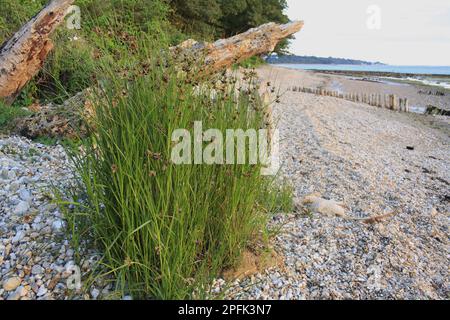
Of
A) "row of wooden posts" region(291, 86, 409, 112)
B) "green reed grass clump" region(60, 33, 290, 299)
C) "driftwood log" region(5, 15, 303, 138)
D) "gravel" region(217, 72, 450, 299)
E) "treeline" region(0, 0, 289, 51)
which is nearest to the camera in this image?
"green reed grass clump" region(60, 33, 290, 299)

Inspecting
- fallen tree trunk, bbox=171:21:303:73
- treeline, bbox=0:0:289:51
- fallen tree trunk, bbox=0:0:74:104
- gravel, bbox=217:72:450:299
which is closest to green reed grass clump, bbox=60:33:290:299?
gravel, bbox=217:72:450:299

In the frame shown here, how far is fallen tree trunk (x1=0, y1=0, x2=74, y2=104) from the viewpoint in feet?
20.6

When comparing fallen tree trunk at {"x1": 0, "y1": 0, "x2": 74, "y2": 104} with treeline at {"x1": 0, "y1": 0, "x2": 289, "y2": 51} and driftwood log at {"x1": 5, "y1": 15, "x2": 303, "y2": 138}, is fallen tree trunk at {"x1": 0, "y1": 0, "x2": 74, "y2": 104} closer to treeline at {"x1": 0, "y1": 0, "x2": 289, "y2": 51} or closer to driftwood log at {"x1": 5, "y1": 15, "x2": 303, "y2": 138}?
driftwood log at {"x1": 5, "y1": 15, "x2": 303, "y2": 138}

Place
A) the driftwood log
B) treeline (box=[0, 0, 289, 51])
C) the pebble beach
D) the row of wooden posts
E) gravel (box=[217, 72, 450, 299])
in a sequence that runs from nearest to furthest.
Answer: the pebble beach < gravel (box=[217, 72, 450, 299]) < the driftwood log < treeline (box=[0, 0, 289, 51]) < the row of wooden posts

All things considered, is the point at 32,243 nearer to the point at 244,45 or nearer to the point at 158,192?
the point at 158,192

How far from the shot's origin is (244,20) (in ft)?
106

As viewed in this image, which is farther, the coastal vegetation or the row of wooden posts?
the row of wooden posts

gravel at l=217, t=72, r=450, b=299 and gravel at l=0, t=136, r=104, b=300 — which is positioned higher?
gravel at l=0, t=136, r=104, b=300

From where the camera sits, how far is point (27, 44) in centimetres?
630

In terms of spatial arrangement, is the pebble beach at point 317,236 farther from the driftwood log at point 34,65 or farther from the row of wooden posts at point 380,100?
the row of wooden posts at point 380,100

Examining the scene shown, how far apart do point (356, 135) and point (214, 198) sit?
7.88m

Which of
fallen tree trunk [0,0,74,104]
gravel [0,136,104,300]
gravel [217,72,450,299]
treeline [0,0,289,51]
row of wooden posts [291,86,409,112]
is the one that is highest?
treeline [0,0,289,51]
